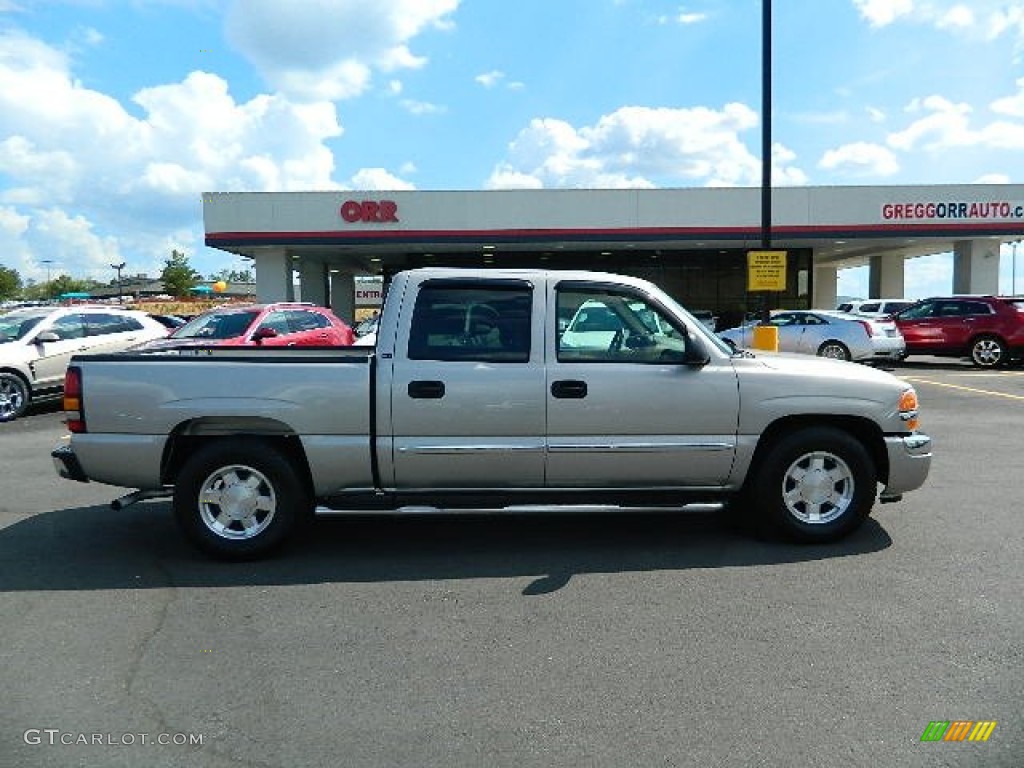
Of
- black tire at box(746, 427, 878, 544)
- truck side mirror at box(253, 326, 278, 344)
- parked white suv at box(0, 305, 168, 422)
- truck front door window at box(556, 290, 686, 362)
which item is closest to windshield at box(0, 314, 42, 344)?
parked white suv at box(0, 305, 168, 422)

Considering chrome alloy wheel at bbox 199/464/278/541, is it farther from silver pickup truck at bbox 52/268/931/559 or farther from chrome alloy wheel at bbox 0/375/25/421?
chrome alloy wheel at bbox 0/375/25/421

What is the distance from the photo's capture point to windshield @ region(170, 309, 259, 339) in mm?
11711

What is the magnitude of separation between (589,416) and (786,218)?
2628 centimetres

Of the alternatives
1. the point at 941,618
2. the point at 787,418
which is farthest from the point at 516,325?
the point at 941,618

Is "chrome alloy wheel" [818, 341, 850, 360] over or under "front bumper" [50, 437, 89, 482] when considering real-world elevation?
over

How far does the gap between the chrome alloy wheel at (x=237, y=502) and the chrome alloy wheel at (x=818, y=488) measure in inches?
134

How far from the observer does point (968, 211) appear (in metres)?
28.3

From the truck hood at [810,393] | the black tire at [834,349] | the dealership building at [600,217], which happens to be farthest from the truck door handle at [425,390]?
the dealership building at [600,217]

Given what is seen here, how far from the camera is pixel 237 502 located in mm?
4859

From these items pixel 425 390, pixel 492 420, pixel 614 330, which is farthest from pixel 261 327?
pixel 614 330

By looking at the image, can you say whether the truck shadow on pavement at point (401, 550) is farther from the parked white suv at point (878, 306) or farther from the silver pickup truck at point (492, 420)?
the parked white suv at point (878, 306)

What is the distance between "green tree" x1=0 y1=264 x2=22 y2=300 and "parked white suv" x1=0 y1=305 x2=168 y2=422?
109765 millimetres

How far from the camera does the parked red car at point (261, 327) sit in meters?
11.5

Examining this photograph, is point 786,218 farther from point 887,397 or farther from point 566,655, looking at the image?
point 566,655
